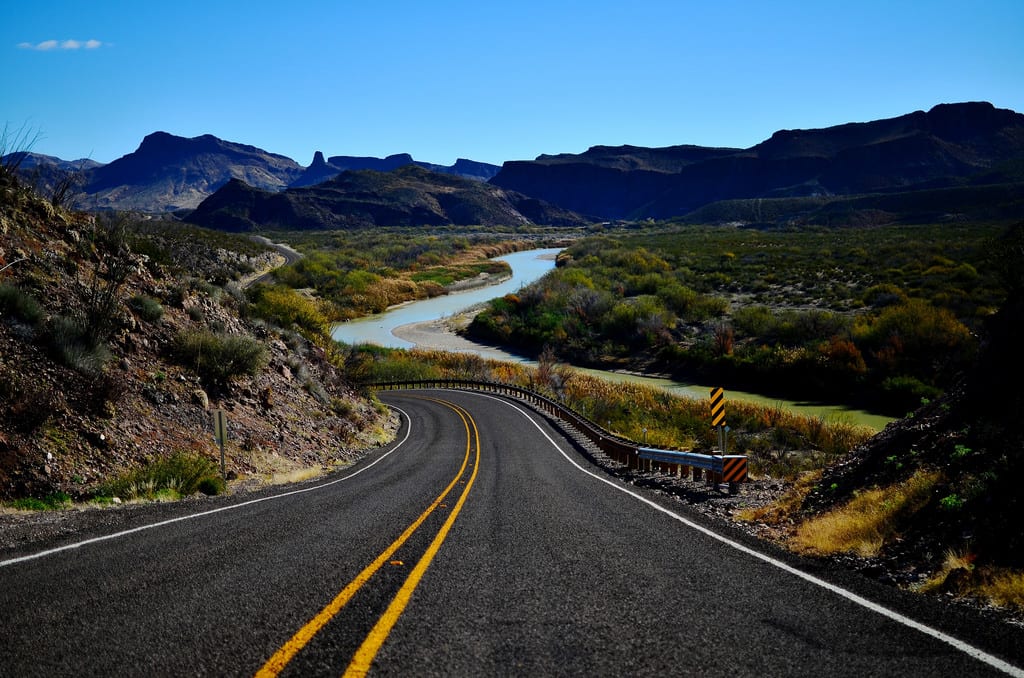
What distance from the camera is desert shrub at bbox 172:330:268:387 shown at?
16.4m

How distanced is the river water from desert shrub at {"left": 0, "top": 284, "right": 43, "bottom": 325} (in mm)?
30316

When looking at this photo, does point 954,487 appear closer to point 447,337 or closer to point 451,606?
point 451,606

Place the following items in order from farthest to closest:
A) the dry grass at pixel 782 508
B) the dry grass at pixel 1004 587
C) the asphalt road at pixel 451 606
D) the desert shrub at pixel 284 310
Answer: the desert shrub at pixel 284 310, the dry grass at pixel 782 508, the dry grass at pixel 1004 587, the asphalt road at pixel 451 606

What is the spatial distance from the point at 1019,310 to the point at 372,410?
85.3 feet

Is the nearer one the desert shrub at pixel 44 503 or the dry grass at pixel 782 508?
the desert shrub at pixel 44 503

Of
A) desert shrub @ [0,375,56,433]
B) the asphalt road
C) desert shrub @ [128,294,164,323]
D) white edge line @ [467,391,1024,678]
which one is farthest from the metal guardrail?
desert shrub @ [128,294,164,323]

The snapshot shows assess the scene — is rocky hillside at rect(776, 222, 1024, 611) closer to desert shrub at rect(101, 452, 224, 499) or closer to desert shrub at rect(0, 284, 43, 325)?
desert shrub at rect(101, 452, 224, 499)

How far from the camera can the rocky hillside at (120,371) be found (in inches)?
409

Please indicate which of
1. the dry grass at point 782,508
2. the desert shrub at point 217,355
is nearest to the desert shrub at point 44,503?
the desert shrub at point 217,355

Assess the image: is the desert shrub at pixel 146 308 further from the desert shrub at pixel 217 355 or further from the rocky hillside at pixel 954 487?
the rocky hillside at pixel 954 487

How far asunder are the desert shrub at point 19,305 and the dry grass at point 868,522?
1470cm

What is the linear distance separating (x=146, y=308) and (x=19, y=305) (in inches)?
166

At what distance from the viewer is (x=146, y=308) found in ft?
53.7

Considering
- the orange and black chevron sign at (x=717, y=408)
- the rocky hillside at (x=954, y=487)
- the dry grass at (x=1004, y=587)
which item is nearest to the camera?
the dry grass at (x=1004, y=587)
